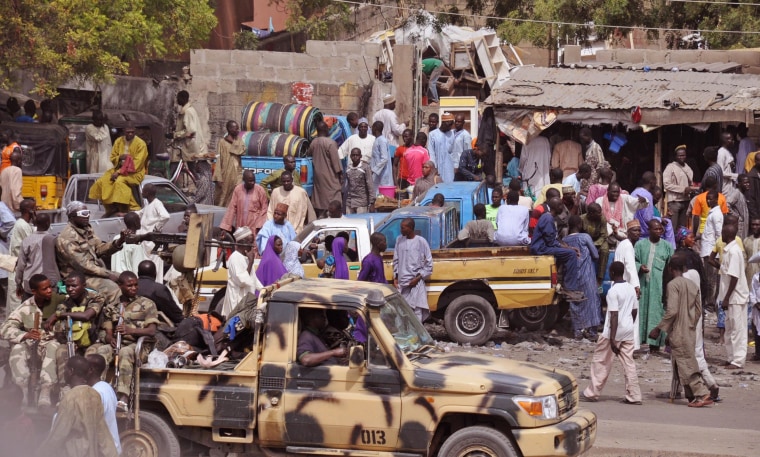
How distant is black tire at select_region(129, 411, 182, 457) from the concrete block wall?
14.5 meters

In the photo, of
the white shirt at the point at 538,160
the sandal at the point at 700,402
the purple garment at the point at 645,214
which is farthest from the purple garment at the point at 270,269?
the white shirt at the point at 538,160

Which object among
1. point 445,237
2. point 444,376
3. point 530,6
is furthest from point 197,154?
point 444,376

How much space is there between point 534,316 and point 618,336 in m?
3.80

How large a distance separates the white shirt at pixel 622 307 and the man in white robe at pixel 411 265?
124 inches

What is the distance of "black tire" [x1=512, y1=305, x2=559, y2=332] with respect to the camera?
15836 millimetres

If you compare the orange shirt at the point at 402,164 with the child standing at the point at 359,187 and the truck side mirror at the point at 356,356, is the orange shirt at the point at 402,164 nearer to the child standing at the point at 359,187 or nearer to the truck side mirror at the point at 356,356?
the child standing at the point at 359,187

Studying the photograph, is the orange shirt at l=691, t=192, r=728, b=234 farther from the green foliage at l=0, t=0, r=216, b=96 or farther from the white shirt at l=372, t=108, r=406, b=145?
the green foliage at l=0, t=0, r=216, b=96

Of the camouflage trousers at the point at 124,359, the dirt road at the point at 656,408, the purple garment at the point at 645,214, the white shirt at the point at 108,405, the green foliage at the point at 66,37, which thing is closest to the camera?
the white shirt at the point at 108,405

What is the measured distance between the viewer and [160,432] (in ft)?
30.0

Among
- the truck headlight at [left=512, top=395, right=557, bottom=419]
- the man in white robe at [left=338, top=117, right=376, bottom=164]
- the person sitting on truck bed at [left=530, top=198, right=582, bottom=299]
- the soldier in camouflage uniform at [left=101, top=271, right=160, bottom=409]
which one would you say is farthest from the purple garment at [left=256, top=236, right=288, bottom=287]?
the man in white robe at [left=338, top=117, right=376, bottom=164]

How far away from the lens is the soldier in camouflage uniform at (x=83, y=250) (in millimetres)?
12047

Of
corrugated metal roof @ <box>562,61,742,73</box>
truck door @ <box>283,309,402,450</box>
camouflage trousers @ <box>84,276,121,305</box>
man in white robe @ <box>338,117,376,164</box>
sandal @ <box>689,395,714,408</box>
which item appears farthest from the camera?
corrugated metal roof @ <box>562,61,742,73</box>

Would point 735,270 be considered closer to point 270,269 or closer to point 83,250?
point 270,269

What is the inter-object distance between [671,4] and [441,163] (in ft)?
28.5
